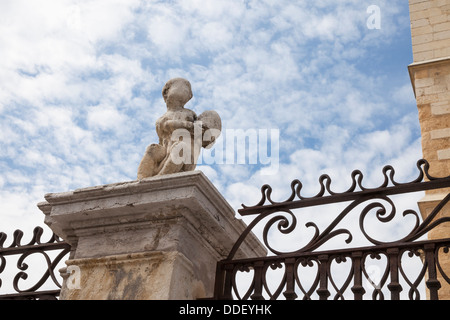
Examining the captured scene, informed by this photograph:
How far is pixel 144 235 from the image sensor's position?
3.06 m

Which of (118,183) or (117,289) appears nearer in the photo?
(117,289)

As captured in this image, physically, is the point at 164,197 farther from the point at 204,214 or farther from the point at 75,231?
the point at 75,231

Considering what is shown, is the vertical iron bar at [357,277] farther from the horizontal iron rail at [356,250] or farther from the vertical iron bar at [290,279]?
the vertical iron bar at [290,279]

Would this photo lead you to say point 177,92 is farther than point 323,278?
Yes

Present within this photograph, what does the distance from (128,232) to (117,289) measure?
1.14 ft

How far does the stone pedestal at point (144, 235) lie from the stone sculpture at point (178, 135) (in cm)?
38

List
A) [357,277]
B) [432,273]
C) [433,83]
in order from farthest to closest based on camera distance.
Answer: [433,83] < [357,277] < [432,273]

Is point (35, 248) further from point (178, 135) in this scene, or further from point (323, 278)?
point (323, 278)

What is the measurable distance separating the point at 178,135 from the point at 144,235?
2.53 feet

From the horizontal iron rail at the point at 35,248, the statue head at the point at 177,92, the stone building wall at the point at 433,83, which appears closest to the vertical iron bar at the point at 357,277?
the statue head at the point at 177,92

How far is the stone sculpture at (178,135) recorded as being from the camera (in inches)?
136

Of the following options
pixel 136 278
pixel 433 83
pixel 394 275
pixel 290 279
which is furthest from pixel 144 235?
pixel 433 83
